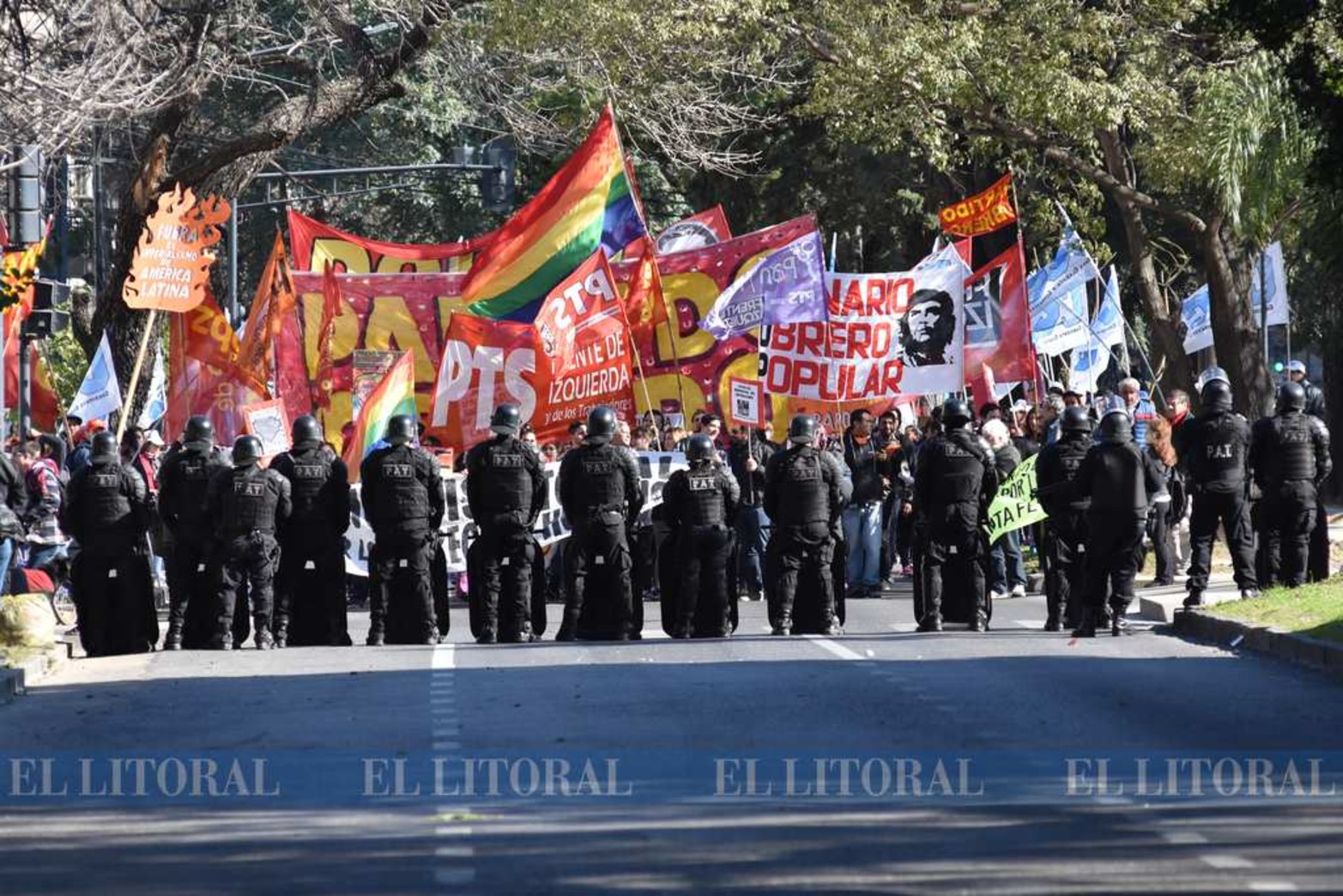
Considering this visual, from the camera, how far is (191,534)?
19.1m

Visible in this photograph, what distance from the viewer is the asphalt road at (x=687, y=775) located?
8445 millimetres

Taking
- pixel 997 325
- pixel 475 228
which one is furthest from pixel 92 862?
pixel 475 228

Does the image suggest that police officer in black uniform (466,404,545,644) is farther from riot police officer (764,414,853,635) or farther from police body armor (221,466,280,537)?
riot police officer (764,414,853,635)

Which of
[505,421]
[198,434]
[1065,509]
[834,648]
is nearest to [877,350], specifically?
[1065,509]

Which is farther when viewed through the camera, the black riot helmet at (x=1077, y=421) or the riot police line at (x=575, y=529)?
the black riot helmet at (x=1077, y=421)

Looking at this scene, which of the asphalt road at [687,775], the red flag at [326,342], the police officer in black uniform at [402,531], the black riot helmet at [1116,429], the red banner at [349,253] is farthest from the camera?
the red banner at [349,253]

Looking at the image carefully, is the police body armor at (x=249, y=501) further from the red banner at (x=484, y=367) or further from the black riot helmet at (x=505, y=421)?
the red banner at (x=484, y=367)

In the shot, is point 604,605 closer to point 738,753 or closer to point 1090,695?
point 1090,695

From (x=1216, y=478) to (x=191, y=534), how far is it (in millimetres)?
7794

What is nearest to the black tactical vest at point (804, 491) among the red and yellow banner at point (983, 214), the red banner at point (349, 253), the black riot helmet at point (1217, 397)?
the black riot helmet at point (1217, 397)

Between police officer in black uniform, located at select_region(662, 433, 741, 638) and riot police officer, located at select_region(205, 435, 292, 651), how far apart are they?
9.91 ft

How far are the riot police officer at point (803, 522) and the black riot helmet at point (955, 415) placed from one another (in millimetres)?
900

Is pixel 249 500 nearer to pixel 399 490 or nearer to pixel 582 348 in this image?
pixel 399 490

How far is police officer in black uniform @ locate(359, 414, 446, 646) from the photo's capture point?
1912cm
